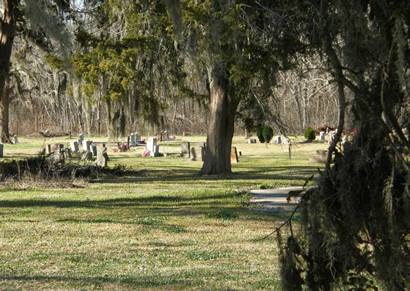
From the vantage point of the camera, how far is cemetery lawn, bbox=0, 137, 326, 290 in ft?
26.8

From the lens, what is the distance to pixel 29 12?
1109 cm

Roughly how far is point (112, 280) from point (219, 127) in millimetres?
16788

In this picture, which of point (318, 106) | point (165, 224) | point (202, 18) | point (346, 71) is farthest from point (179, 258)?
point (318, 106)

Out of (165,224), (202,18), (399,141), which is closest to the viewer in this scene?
(399,141)

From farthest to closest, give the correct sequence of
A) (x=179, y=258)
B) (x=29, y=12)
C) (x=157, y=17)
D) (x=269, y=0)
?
1. (x=157, y=17)
2. (x=29, y=12)
3. (x=179, y=258)
4. (x=269, y=0)

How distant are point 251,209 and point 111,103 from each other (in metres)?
9.57

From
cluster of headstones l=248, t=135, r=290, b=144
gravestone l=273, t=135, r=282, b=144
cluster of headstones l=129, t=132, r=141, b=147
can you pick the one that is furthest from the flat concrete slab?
cluster of headstones l=129, t=132, r=141, b=147

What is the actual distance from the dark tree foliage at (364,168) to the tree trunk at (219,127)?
19.8 m

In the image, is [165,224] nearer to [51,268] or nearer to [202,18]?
[51,268]

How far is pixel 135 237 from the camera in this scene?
37.5ft

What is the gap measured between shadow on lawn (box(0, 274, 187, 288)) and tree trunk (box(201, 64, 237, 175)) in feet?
51.6

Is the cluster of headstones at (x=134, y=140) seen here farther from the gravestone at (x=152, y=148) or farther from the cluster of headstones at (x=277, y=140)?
the gravestone at (x=152, y=148)

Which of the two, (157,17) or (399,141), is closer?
(399,141)

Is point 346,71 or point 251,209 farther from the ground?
point 346,71
